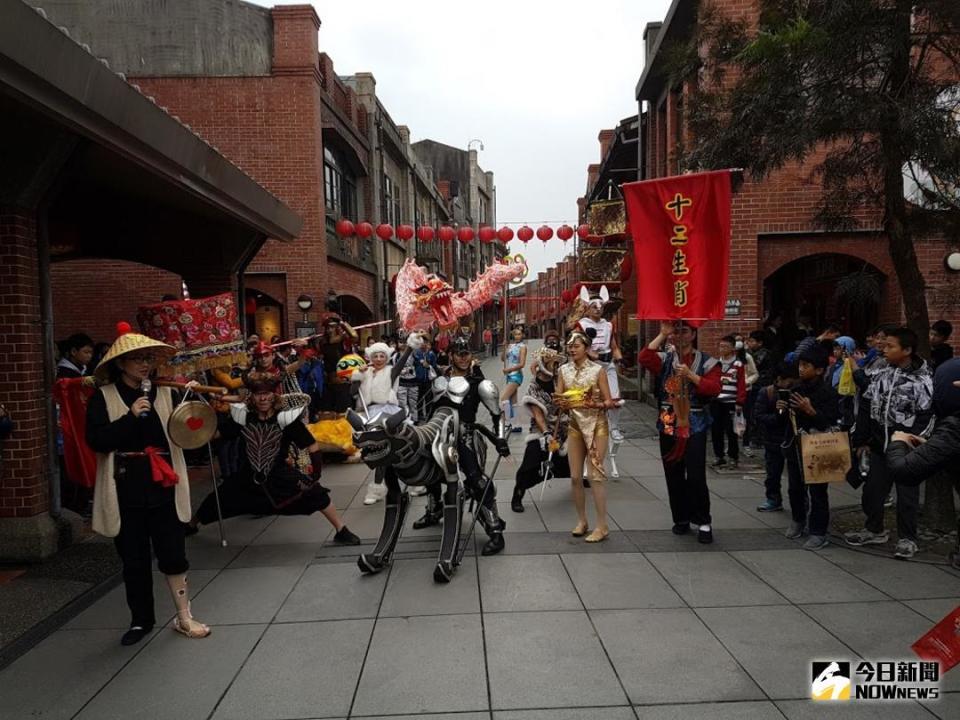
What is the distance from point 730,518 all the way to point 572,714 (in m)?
3.91

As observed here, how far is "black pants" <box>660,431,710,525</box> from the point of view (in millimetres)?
5762

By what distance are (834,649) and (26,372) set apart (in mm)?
6613

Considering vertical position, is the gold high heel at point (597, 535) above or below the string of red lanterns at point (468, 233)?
below

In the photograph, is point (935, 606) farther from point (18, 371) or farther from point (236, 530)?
point (18, 371)

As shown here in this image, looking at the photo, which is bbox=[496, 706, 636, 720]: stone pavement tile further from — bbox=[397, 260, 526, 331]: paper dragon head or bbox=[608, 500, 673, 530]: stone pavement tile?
bbox=[397, 260, 526, 331]: paper dragon head

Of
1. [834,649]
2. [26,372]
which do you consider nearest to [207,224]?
[26,372]

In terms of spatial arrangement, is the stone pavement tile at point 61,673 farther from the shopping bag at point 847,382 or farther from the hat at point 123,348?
the shopping bag at point 847,382

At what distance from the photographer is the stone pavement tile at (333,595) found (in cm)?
446

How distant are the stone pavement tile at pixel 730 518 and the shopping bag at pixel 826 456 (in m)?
1.04

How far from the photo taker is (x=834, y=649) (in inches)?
151

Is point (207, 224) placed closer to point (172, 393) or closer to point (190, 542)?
point (190, 542)

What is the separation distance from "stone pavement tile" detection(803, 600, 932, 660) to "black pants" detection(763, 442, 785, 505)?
2.16 metres

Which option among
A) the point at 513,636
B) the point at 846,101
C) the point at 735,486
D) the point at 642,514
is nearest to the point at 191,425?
the point at 513,636

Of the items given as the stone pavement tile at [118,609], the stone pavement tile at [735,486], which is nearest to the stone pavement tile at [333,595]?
the stone pavement tile at [118,609]
